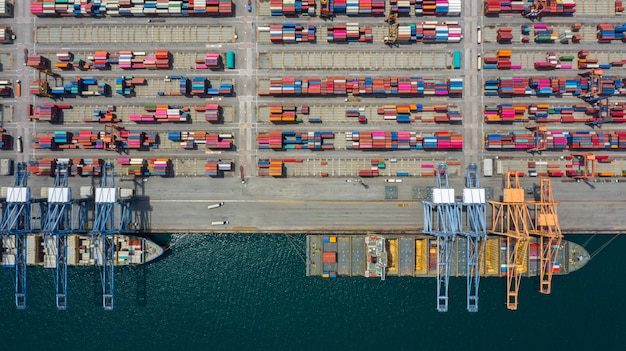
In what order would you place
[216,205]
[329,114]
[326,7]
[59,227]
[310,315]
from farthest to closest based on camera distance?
1. [329,114]
2. [310,315]
3. [216,205]
4. [59,227]
5. [326,7]

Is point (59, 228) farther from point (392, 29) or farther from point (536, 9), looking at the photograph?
point (536, 9)

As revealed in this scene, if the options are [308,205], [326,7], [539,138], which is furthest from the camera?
[308,205]

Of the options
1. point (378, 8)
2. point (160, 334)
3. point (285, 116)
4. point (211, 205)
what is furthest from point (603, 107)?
point (160, 334)

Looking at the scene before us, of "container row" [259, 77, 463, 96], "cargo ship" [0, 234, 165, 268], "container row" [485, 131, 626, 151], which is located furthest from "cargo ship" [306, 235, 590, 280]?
"cargo ship" [0, 234, 165, 268]

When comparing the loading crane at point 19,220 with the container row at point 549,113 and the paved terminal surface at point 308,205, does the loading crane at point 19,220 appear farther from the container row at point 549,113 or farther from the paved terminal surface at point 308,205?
the container row at point 549,113

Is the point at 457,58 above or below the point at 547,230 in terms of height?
above

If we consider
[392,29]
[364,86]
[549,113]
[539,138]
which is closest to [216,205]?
[364,86]
